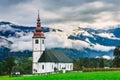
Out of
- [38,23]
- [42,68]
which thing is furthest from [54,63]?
[38,23]

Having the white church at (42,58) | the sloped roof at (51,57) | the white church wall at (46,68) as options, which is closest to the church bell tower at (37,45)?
the white church at (42,58)

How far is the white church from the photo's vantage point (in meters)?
128

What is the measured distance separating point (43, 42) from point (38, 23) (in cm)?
862

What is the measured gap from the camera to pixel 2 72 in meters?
157

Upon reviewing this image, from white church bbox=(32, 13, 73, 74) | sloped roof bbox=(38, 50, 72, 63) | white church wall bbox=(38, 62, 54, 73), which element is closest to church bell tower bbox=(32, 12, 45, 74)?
white church bbox=(32, 13, 73, 74)

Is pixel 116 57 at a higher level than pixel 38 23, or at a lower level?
lower

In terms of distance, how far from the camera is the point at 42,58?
129125 mm

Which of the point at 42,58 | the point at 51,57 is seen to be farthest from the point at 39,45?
the point at 51,57

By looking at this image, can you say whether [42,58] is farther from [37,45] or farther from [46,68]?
[37,45]

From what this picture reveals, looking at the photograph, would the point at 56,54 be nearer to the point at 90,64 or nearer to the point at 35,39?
the point at 35,39

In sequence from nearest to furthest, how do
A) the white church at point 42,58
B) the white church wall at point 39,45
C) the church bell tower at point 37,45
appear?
1. the white church at point 42,58
2. the church bell tower at point 37,45
3. the white church wall at point 39,45

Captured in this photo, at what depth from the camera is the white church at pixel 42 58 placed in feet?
419

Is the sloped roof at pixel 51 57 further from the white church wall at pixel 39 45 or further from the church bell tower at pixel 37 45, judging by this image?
the white church wall at pixel 39 45

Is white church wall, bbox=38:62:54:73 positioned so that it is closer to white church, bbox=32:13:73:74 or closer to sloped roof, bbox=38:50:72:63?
white church, bbox=32:13:73:74
